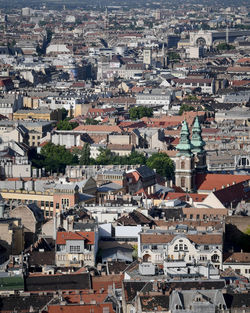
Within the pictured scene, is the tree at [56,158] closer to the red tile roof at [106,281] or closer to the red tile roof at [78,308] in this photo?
the red tile roof at [106,281]

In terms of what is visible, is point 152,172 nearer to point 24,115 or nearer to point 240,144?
point 240,144

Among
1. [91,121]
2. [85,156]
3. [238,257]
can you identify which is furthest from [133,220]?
[91,121]

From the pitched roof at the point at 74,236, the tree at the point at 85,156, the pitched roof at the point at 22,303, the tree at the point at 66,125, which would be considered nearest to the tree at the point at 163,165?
the tree at the point at 85,156

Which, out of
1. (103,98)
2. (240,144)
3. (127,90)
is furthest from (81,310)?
(127,90)

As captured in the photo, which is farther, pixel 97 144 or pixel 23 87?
pixel 23 87

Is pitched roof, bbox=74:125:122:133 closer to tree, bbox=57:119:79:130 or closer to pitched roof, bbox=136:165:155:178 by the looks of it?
tree, bbox=57:119:79:130

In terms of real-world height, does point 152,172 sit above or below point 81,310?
below

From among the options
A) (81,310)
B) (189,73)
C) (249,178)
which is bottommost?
(189,73)

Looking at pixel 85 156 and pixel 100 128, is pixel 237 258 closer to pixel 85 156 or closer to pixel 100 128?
pixel 85 156
